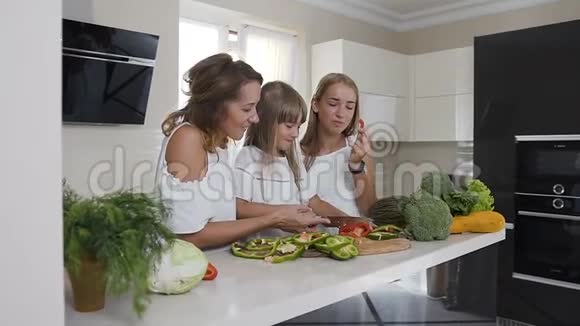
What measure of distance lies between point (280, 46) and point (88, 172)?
4.54 ft

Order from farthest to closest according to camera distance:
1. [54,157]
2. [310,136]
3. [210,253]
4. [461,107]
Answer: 1. [461,107]
2. [310,136]
3. [210,253]
4. [54,157]

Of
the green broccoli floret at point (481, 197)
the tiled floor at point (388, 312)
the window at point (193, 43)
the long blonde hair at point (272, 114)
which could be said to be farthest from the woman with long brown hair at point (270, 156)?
the window at point (193, 43)

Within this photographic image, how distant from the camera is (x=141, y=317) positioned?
606 millimetres

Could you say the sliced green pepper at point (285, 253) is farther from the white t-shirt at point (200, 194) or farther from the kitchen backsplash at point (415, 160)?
the kitchen backsplash at point (415, 160)

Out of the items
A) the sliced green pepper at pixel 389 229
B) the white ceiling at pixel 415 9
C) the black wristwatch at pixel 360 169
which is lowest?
the sliced green pepper at pixel 389 229

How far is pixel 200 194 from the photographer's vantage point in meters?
1.04

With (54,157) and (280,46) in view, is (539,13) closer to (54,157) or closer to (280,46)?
(280,46)

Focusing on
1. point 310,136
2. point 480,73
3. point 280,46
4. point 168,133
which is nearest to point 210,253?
point 168,133

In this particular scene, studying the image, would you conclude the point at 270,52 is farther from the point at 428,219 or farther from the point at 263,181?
the point at 428,219

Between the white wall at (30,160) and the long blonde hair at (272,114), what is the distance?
2.59 feet

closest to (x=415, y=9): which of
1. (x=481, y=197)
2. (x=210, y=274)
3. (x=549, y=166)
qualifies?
(x=549, y=166)

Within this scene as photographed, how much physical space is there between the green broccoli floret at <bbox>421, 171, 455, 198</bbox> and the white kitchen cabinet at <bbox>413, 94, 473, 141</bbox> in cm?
187

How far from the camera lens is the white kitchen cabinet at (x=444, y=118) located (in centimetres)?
298

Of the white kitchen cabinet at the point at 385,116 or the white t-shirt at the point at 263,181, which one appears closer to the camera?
the white t-shirt at the point at 263,181
